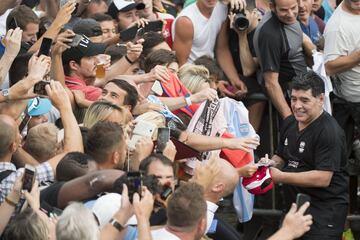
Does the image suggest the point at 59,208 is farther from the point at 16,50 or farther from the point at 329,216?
the point at 329,216

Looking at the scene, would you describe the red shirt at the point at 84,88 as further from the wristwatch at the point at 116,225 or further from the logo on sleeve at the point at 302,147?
the wristwatch at the point at 116,225

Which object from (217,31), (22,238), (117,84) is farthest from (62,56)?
(22,238)

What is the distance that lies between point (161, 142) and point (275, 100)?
3.29 m

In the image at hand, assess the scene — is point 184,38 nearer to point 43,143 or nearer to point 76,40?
point 76,40

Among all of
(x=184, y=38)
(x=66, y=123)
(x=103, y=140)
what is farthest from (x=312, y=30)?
(x=103, y=140)

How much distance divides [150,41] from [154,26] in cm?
21

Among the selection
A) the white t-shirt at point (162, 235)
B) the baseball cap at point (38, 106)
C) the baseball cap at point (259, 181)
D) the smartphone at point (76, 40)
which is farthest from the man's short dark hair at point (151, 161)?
the smartphone at point (76, 40)

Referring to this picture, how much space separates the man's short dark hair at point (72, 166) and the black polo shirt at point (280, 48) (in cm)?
398

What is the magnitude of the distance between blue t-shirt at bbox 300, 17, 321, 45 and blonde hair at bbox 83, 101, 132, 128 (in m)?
3.87

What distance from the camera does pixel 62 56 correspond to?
10016 millimetres

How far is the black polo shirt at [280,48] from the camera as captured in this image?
11430 mm

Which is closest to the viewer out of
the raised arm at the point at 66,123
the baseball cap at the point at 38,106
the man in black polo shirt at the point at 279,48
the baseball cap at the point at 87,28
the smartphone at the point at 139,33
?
the raised arm at the point at 66,123

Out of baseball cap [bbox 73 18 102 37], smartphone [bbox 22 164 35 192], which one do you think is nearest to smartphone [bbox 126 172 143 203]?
smartphone [bbox 22 164 35 192]

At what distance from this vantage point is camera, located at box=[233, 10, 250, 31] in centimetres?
1161
